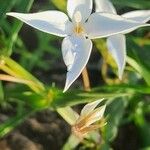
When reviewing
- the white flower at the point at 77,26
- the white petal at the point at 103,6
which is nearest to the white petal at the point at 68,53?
the white flower at the point at 77,26

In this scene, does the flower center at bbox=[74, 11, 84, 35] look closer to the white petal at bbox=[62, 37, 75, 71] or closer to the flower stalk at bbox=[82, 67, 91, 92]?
the white petal at bbox=[62, 37, 75, 71]

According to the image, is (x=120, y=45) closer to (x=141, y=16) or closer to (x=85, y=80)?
(x=141, y=16)

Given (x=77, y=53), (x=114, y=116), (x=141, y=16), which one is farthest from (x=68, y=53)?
(x=114, y=116)

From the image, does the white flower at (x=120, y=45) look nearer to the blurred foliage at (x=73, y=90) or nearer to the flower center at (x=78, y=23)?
the flower center at (x=78, y=23)

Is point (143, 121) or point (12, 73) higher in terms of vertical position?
point (12, 73)

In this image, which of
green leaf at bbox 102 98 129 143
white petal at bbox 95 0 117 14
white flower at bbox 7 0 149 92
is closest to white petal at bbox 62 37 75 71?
white flower at bbox 7 0 149 92

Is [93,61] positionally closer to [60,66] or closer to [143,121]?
[60,66]

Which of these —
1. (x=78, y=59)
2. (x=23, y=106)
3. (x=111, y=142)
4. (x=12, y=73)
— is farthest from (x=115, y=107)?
(x=78, y=59)
